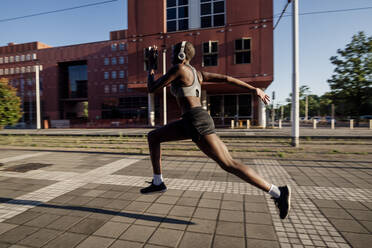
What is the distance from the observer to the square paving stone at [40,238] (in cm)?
213

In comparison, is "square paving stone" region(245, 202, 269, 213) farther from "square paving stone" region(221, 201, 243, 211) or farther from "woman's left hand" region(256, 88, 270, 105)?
"woman's left hand" region(256, 88, 270, 105)

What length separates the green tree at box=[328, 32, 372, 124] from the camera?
77.0 feet

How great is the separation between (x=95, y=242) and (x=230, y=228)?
57.5 inches

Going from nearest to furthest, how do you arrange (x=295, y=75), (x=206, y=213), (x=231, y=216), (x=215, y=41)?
(x=231, y=216) < (x=206, y=213) < (x=295, y=75) < (x=215, y=41)

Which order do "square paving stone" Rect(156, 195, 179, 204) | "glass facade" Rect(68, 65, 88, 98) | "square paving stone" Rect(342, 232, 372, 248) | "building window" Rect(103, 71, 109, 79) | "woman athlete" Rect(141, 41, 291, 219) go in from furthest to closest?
"glass facade" Rect(68, 65, 88, 98), "building window" Rect(103, 71, 109, 79), "square paving stone" Rect(156, 195, 179, 204), "woman athlete" Rect(141, 41, 291, 219), "square paving stone" Rect(342, 232, 372, 248)

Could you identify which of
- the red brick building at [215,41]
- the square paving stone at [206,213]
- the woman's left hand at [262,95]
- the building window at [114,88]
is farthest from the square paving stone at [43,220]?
the building window at [114,88]

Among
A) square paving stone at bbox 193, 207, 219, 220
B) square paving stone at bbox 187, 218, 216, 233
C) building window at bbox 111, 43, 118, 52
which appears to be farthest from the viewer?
building window at bbox 111, 43, 118, 52

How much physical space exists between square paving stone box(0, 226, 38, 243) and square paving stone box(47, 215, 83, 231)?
181mm

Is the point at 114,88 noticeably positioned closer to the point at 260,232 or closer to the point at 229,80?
the point at 229,80

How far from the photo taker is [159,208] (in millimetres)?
2939

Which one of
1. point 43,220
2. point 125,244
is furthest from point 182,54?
point 43,220

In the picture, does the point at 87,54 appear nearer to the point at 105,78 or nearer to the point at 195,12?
the point at 105,78

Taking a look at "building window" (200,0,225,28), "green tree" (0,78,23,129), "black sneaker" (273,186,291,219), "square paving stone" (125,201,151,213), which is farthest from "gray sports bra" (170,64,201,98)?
"building window" (200,0,225,28)

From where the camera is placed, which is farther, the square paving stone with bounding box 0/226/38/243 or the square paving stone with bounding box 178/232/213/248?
the square paving stone with bounding box 0/226/38/243
